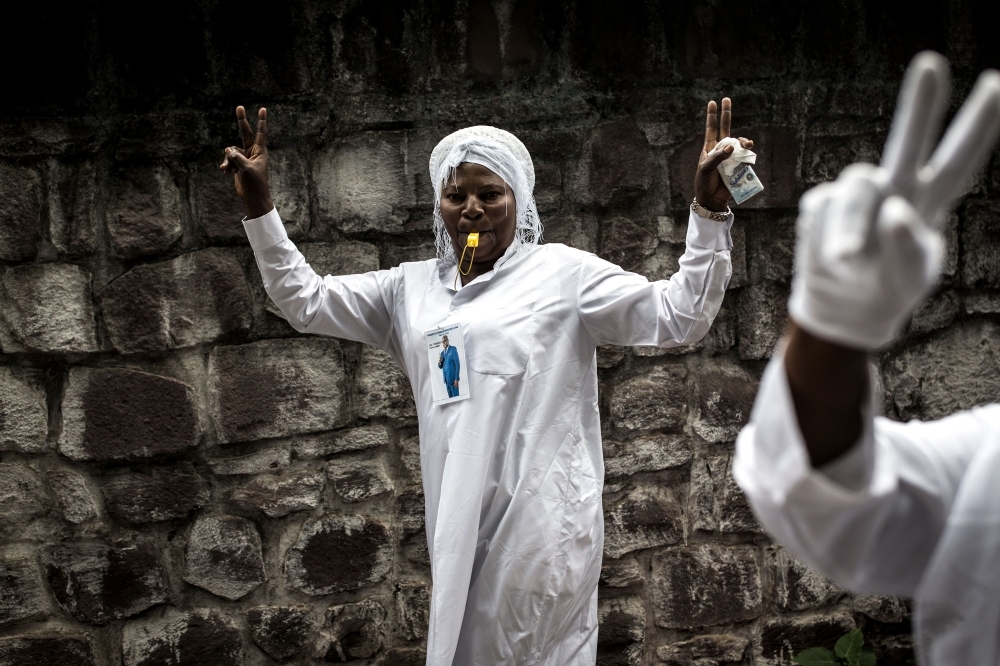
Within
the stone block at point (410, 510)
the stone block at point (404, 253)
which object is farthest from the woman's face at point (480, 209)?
the stone block at point (410, 510)

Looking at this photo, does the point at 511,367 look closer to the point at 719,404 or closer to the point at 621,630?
the point at 719,404

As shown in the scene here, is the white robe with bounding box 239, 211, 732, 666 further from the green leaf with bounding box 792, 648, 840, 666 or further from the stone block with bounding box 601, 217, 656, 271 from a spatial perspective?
the green leaf with bounding box 792, 648, 840, 666

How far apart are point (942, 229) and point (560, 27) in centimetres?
136

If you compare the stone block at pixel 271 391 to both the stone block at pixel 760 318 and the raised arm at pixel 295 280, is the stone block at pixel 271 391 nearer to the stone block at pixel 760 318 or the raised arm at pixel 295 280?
the raised arm at pixel 295 280

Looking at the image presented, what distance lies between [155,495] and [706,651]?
172 centimetres

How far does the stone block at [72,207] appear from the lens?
263cm

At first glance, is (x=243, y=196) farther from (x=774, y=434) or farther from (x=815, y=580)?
(x=815, y=580)

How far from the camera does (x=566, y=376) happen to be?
83.4 inches

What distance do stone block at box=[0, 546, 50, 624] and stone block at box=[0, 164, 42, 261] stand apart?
2.76 ft

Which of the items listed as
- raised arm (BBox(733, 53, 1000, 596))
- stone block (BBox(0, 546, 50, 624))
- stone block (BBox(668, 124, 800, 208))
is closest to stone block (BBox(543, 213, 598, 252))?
stone block (BBox(668, 124, 800, 208))

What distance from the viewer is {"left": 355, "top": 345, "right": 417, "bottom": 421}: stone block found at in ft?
9.02

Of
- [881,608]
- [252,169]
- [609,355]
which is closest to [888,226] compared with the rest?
[252,169]

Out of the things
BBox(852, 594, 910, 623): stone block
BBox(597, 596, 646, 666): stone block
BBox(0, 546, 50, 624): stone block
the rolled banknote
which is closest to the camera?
the rolled banknote

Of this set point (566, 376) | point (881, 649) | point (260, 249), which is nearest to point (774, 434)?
point (566, 376)
